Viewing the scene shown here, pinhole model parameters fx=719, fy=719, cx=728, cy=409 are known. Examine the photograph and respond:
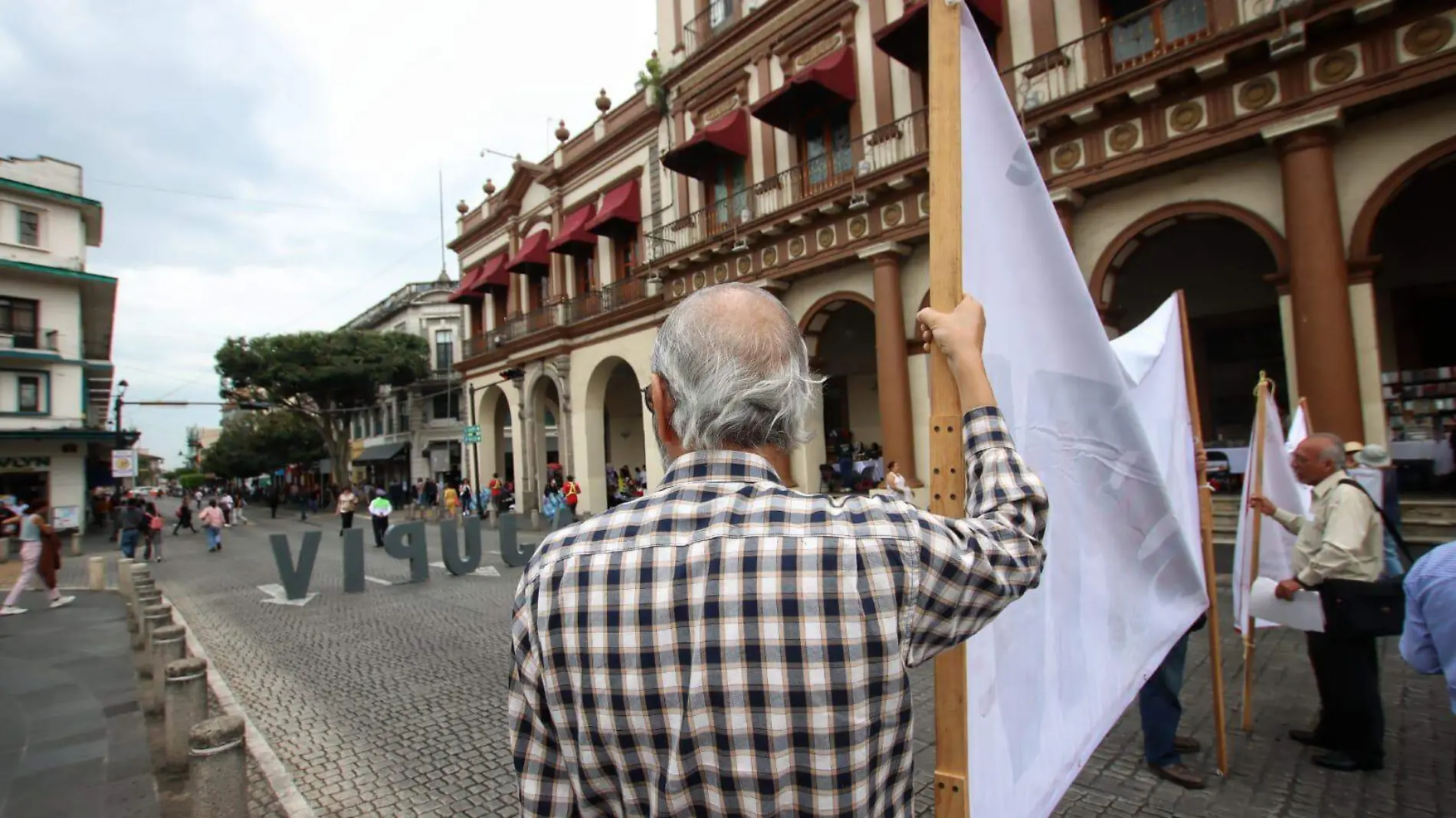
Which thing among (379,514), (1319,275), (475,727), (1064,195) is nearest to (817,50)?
(1064,195)

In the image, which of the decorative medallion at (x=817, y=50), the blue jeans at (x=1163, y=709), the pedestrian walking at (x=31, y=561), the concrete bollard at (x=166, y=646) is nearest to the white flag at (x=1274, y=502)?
the blue jeans at (x=1163, y=709)

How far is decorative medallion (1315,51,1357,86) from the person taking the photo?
27.0 feet

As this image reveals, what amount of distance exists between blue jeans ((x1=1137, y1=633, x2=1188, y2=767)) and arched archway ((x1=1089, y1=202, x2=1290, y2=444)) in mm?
9958

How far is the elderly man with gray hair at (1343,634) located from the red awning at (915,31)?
943 cm

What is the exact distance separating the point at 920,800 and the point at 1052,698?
219 cm

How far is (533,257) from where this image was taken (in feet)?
75.2

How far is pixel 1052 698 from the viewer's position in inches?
81.8

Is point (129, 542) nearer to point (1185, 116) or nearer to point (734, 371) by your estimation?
point (734, 371)

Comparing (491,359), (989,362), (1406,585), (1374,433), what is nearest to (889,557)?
(989,362)

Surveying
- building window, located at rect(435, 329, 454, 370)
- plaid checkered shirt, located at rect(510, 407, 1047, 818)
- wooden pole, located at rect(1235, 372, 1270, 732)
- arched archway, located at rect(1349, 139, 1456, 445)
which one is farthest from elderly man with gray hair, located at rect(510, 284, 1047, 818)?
building window, located at rect(435, 329, 454, 370)

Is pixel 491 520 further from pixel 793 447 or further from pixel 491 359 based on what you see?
pixel 793 447

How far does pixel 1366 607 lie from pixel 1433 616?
1.54 meters

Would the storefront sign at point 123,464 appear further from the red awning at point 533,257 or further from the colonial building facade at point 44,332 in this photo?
the red awning at point 533,257

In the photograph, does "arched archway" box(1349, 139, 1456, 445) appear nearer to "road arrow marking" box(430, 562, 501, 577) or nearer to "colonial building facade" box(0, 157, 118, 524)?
"road arrow marking" box(430, 562, 501, 577)
